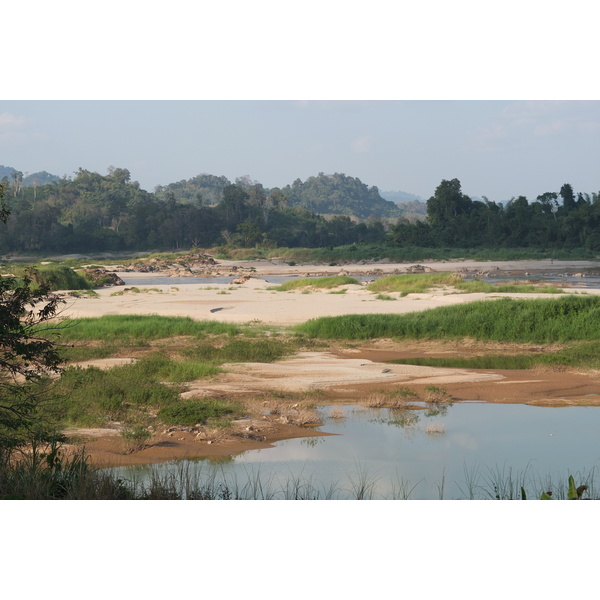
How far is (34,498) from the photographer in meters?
6.49

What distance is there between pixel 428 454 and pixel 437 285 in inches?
919

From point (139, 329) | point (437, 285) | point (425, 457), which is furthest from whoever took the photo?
point (437, 285)

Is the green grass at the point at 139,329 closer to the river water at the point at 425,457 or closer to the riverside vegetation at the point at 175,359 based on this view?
the riverside vegetation at the point at 175,359

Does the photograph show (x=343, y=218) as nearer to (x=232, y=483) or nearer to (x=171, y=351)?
(x=171, y=351)

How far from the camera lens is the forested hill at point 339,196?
12269 centimetres

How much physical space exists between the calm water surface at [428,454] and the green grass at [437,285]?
742 inches

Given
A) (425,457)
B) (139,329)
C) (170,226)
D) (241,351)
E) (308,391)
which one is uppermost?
(170,226)

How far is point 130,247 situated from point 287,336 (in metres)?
60.9

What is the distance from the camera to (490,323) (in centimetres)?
1977

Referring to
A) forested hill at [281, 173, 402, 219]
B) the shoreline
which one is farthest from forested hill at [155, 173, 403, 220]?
the shoreline

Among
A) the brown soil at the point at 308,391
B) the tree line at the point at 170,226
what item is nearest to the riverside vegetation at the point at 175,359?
the brown soil at the point at 308,391

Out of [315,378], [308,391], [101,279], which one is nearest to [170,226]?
[101,279]

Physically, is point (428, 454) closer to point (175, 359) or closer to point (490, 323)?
point (175, 359)

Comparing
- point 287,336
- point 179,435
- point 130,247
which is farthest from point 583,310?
point 130,247
